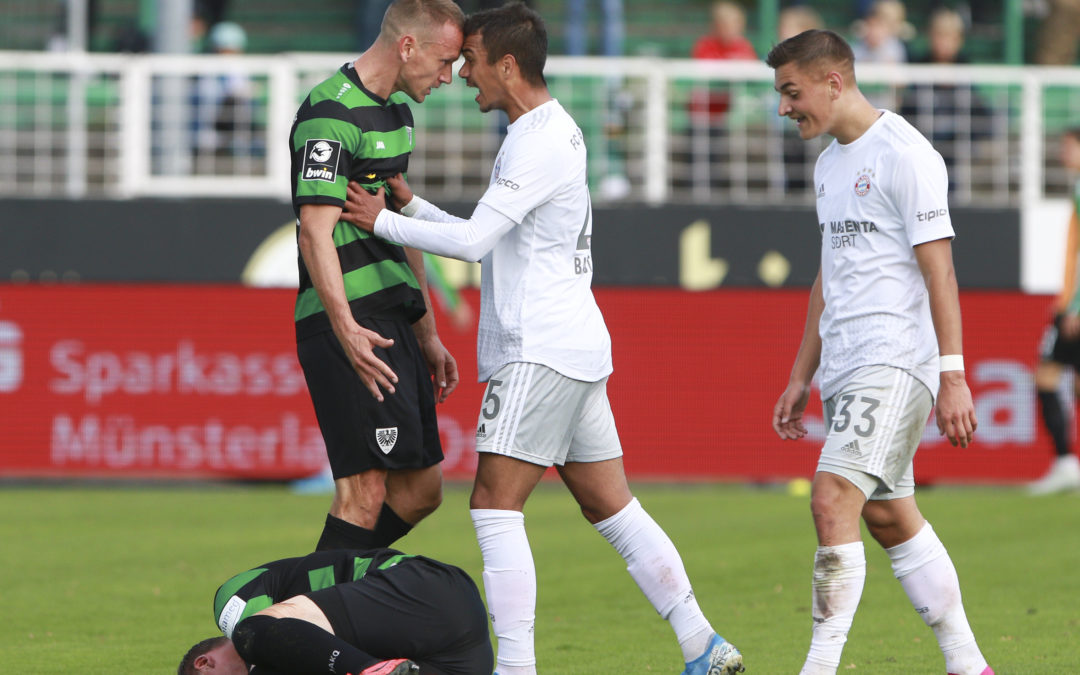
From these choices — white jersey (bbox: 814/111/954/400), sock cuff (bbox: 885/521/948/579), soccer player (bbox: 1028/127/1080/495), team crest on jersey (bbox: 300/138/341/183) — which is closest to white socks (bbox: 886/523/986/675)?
sock cuff (bbox: 885/521/948/579)

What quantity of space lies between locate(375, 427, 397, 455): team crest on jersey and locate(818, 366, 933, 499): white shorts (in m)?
1.46

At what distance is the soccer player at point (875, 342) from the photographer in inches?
200

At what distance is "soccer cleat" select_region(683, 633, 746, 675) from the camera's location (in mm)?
5289

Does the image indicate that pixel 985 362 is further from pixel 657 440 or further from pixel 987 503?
pixel 657 440

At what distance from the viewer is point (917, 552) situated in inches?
211

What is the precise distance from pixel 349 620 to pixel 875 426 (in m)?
1.80

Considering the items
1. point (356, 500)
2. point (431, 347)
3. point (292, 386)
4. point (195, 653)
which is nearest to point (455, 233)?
point (431, 347)

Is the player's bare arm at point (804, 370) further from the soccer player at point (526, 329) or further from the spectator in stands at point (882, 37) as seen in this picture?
the spectator in stands at point (882, 37)

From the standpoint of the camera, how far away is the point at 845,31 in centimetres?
1842

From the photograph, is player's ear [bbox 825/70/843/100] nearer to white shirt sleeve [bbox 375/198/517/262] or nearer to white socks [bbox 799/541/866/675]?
white shirt sleeve [bbox 375/198/517/262]

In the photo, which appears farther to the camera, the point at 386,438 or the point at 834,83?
the point at 386,438

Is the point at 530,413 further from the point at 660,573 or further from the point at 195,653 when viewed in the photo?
the point at 195,653

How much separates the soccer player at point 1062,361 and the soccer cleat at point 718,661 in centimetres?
713

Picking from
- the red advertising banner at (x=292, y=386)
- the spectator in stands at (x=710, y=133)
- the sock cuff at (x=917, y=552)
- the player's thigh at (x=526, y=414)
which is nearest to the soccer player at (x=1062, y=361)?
the red advertising banner at (x=292, y=386)
